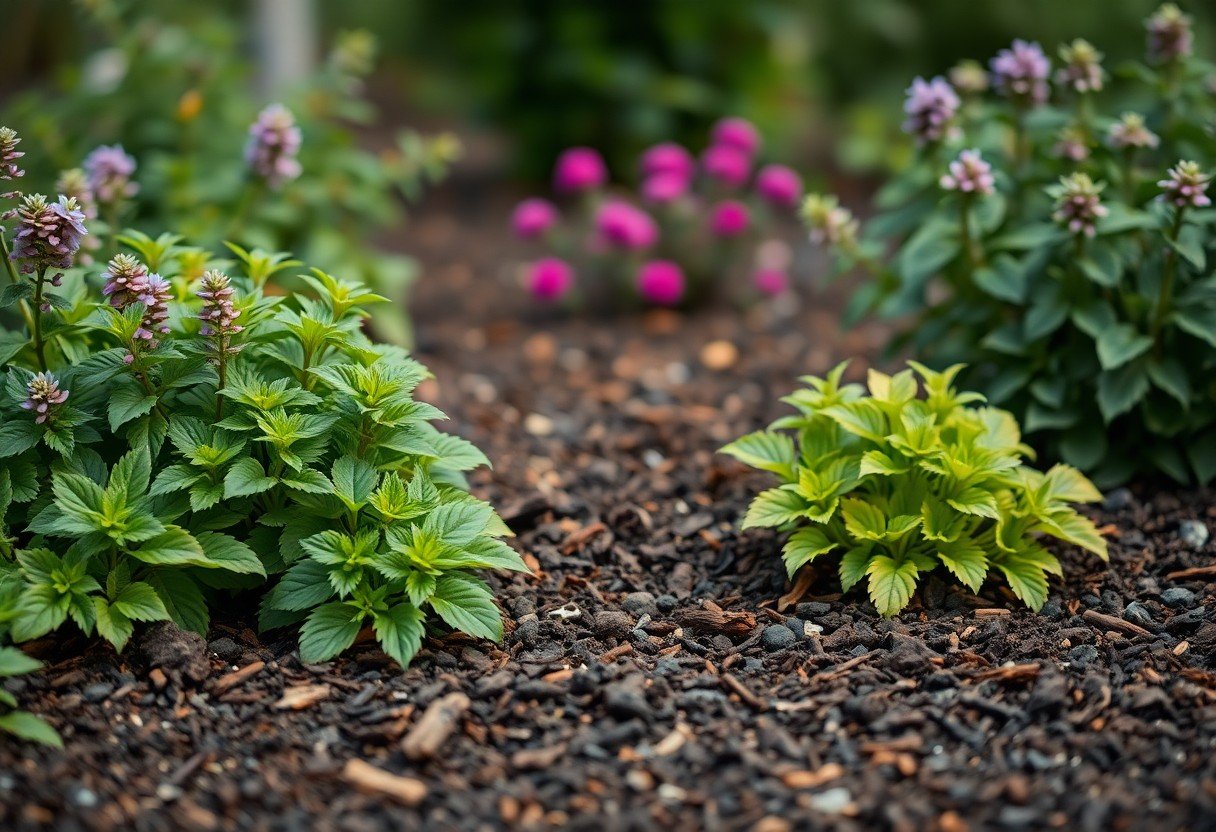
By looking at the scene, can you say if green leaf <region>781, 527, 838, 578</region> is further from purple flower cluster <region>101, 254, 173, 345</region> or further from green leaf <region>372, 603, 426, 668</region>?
purple flower cluster <region>101, 254, 173, 345</region>

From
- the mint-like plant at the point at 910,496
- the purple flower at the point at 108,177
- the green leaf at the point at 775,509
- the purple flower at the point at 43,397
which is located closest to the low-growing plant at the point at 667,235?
the purple flower at the point at 108,177

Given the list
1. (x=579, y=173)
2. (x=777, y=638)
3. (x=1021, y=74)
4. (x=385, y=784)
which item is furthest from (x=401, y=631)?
(x=579, y=173)

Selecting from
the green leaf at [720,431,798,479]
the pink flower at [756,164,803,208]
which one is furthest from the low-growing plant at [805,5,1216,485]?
the pink flower at [756,164,803,208]

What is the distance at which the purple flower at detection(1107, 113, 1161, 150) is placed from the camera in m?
3.19

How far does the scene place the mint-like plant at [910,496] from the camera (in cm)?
275

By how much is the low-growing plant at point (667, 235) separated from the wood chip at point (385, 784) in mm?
2857

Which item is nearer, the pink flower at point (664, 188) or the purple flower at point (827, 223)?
the purple flower at point (827, 223)

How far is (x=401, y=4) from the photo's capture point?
6.82 metres

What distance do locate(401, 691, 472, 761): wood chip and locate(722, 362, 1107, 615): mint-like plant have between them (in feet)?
2.81

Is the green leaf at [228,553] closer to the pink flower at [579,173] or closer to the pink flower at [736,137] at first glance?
the pink flower at [579,173]

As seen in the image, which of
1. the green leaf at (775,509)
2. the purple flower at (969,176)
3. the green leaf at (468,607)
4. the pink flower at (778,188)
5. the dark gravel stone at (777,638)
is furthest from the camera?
the pink flower at (778,188)

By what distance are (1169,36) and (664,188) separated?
6.73 feet

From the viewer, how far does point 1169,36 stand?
132 inches

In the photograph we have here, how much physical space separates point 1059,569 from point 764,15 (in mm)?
3921
